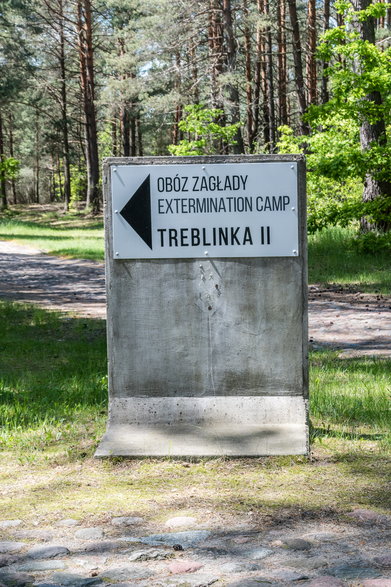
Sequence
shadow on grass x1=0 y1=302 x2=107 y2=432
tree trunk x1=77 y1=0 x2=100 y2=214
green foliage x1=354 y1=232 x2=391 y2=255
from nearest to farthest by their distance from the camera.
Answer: shadow on grass x1=0 y1=302 x2=107 y2=432 < green foliage x1=354 y1=232 x2=391 y2=255 < tree trunk x1=77 y1=0 x2=100 y2=214

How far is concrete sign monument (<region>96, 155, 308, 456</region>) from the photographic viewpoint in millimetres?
4809

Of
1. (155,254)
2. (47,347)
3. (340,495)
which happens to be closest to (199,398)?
(155,254)

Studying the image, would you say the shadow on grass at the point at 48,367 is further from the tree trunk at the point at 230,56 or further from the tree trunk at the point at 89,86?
the tree trunk at the point at 89,86

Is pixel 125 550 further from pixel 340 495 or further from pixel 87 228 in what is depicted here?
pixel 87 228

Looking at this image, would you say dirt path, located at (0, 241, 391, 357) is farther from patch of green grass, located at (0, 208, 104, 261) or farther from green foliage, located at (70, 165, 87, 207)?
green foliage, located at (70, 165, 87, 207)

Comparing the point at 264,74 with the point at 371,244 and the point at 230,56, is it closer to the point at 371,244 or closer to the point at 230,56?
the point at 230,56

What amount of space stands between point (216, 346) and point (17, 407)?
6.39ft

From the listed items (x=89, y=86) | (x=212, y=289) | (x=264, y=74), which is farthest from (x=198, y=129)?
(x=89, y=86)

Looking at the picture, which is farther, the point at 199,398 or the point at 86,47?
the point at 86,47

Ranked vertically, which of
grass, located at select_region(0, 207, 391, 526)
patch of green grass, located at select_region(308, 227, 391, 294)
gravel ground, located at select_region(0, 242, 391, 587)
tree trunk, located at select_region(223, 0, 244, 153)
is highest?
tree trunk, located at select_region(223, 0, 244, 153)

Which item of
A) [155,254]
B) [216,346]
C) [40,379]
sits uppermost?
[155,254]

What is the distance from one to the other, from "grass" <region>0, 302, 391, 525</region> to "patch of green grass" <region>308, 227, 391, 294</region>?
7703 mm

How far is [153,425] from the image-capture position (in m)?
4.94

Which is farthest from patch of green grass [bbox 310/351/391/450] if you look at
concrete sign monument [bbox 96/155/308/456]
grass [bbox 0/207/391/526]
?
concrete sign monument [bbox 96/155/308/456]
